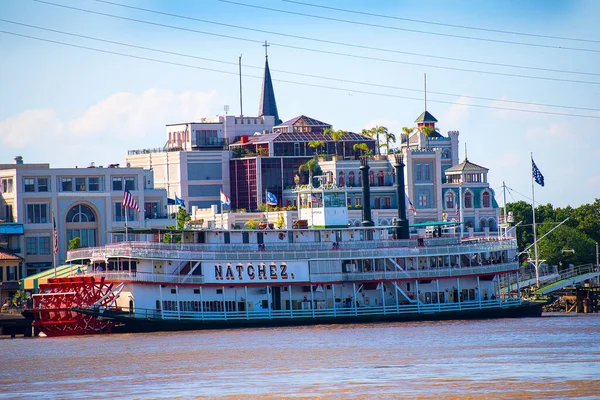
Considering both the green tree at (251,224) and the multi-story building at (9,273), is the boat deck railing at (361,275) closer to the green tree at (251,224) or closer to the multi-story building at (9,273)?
the multi-story building at (9,273)

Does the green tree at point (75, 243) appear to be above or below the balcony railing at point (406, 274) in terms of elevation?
above

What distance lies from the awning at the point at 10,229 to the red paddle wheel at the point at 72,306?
107ft

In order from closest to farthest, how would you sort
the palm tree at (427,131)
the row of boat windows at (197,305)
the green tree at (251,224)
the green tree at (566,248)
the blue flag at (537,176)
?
1. the row of boat windows at (197,305)
2. the blue flag at (537,176)
3. the green tree at (251,224)
4. the green tree at (566,248)
5. the palm tree at (427,131)

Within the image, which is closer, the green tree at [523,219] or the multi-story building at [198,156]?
the green tree at [523,219]

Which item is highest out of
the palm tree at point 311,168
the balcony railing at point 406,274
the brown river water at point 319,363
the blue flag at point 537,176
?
the palm tree at point 311,168

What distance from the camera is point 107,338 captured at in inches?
3302

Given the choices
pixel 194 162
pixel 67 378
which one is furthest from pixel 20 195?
pixel 67 378

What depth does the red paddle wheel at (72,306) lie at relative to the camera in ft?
290

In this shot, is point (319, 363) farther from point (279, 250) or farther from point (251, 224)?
point (251, 224)

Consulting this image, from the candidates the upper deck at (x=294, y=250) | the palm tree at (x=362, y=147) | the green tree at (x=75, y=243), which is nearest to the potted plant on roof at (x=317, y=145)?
the palm tree at (x=362, y=147)

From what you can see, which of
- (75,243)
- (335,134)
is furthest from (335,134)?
(75,243)

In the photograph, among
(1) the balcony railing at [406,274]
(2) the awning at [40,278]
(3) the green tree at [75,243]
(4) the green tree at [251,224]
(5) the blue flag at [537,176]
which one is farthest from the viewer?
(4) the green tree at [251,224]

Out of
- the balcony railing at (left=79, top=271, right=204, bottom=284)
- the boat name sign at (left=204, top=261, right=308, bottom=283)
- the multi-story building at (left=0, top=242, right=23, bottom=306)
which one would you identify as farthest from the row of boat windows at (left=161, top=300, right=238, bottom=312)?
the multi-story building at (left=0, top=242, right=23, bottom=306)

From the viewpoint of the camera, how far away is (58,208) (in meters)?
126
